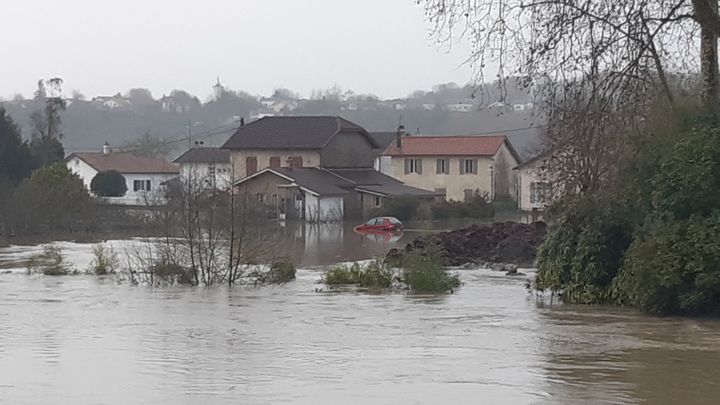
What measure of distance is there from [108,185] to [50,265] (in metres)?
51.6

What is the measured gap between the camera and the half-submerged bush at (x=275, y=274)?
30.7 m

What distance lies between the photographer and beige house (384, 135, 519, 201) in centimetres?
9131

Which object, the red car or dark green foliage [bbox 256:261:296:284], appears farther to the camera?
the red car

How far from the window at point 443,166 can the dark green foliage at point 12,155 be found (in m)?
36.0

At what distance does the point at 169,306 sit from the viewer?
25.5 m

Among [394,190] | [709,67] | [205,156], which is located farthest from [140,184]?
[709,67]

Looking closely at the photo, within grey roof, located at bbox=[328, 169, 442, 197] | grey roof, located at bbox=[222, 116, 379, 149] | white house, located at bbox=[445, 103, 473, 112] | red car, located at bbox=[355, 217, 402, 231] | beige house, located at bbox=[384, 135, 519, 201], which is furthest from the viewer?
white house, located at bbox=[445, 103, 473, 112]

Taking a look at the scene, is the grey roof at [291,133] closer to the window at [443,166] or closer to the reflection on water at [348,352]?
the window at [443,166]

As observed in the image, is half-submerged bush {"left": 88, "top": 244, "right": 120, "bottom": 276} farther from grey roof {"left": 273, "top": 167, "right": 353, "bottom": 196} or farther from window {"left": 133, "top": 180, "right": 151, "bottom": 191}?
window {"left": 133, "top": 180, "right": 151, "bottom": 191}

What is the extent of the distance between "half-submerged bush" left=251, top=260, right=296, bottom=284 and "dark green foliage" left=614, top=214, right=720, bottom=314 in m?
11.9

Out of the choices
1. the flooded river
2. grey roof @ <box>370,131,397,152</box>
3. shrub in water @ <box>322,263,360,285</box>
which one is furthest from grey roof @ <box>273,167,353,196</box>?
the flooded river

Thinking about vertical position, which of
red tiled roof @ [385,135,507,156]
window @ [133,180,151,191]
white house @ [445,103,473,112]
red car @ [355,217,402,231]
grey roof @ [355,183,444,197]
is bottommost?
red car @ [355,217,402,231]

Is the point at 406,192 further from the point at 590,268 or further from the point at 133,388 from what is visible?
the point at 133,388

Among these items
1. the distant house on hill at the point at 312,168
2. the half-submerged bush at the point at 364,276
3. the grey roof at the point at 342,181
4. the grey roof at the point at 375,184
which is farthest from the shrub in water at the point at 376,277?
the grey roof at the point at 375,184
